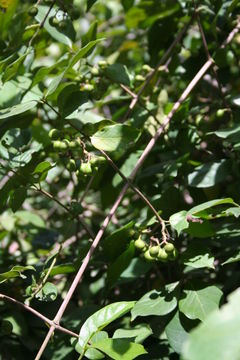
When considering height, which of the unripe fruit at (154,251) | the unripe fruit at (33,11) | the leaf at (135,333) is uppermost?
the unripe fruit at (33,11)

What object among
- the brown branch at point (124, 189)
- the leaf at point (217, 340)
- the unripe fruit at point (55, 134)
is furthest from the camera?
the unripe fruit at point (55, 134)

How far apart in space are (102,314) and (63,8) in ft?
3.05

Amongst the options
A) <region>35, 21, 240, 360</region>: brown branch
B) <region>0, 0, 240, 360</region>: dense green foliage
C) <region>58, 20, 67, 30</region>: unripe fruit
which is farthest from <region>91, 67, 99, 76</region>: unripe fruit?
<region>35, 21, 240, 360</region>: brown branch

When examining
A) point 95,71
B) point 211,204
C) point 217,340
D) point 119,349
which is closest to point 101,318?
point 119,349

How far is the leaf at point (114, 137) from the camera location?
127 centimetres

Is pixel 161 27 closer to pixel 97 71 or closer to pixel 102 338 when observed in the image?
pixel 97 71

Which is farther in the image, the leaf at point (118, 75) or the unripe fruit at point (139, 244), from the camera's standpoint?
the leaf at point (118, 75)

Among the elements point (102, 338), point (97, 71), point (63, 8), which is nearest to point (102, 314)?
point (102, 338)

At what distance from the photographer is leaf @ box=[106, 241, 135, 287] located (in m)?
1.36

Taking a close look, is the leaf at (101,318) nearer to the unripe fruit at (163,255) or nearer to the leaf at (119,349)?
the leaf at (119,349)

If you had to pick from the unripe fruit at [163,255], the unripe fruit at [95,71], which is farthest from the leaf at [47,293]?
the unripe fruit at [95,71]

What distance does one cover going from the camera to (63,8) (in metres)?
1.55

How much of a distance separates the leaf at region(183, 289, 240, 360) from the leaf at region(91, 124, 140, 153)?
0.74m

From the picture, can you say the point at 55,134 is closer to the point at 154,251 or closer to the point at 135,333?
the point at 154,251
